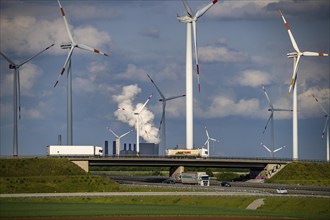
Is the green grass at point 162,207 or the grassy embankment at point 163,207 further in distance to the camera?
the grassy embankment at point 163,207

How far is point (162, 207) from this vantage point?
164m

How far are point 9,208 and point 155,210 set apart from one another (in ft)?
86.4

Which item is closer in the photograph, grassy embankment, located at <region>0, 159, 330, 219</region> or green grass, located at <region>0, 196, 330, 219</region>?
green grass, located at <region>0, 196, 330, 219</region>

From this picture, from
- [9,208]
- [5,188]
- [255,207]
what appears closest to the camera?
[9,208]

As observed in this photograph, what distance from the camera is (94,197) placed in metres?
182

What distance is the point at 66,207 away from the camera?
6284 inches

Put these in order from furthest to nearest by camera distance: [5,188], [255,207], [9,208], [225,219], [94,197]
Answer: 1. [5,188]
2. [94,197]
3. [255,207]
4. [9,208]
5. [225,219]

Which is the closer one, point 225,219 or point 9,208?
point 225,219

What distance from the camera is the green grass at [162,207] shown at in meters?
150

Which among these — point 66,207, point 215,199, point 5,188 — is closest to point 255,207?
point 215,199

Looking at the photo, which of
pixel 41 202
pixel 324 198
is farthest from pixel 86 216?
pixel 324 198

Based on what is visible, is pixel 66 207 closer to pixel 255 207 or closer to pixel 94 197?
pixel 94 197

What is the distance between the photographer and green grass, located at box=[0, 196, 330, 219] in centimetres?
15012

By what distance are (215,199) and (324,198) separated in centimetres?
2199
